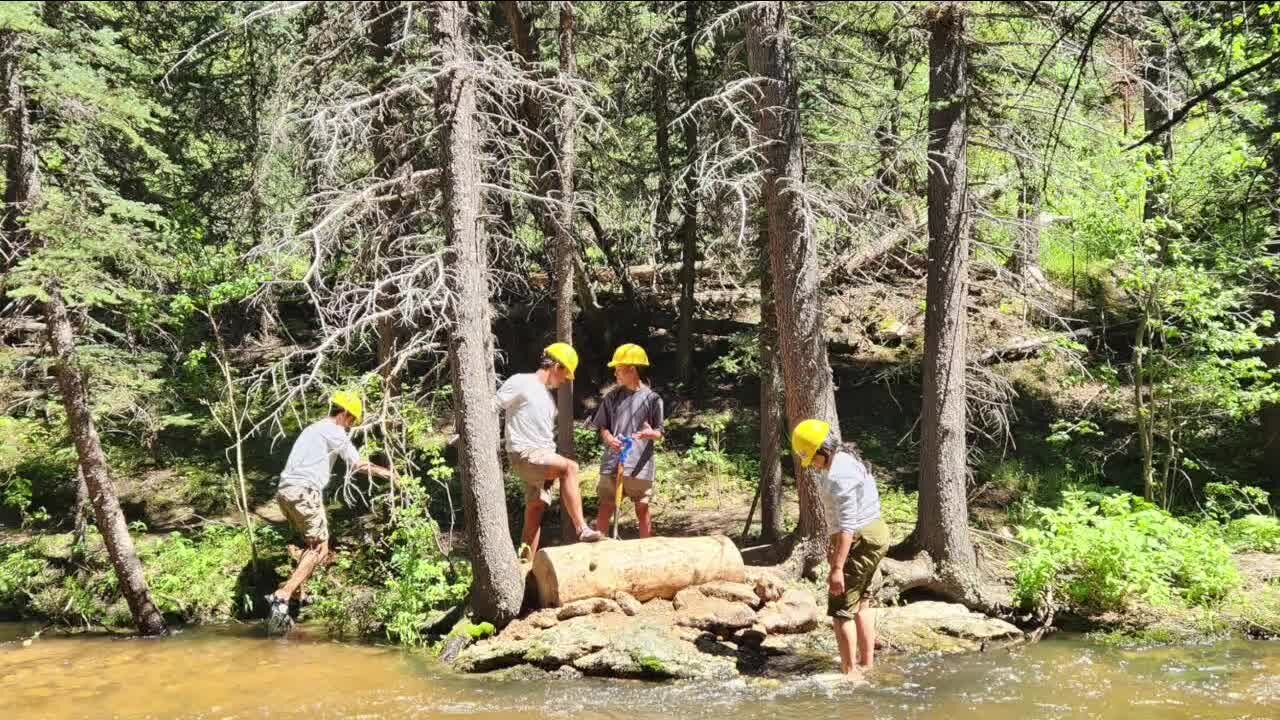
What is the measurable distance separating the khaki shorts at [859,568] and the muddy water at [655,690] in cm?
63

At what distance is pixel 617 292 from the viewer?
17859mm

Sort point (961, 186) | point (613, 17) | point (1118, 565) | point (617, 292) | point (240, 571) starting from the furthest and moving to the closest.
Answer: point (617, 292)
point (613, 17)
point (240, 571)
point (961, 186)
point (1118, 565)

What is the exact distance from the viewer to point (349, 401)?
9.65 m

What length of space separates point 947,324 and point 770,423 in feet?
8.41

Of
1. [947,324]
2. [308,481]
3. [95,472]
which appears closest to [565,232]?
[308,481]

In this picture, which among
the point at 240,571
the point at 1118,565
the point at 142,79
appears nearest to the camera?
the point at 1118,565

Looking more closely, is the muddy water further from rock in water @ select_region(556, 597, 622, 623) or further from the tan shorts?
the tan shorts

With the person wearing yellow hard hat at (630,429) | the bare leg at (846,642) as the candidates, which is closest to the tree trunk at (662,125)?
the person wearing yellow hard hat at (630,429)

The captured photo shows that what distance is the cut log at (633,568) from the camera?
8.48 meters

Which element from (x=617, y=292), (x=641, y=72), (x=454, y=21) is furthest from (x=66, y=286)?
(x=617, y=292)

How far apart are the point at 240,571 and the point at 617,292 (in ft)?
28.6

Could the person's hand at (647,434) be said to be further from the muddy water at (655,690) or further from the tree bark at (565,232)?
the muddy water at (655,690)

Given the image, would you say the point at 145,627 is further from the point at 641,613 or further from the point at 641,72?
the point at 641,72

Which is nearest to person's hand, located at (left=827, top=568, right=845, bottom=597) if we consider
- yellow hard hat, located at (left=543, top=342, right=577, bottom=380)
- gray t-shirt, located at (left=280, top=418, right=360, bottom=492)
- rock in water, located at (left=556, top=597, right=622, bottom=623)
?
rock in water, located at (left=556, top=597, right=622, bottom=623)
